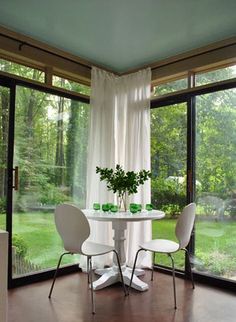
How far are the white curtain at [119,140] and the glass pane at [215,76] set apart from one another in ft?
1.96

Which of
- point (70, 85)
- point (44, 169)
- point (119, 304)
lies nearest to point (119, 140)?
point (70, 85)

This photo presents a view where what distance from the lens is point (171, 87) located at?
378 centimetres

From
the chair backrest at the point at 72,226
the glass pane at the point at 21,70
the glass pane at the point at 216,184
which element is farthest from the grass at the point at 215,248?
the glass pane at the point at 21,70

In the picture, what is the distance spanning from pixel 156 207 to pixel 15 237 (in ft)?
5.50

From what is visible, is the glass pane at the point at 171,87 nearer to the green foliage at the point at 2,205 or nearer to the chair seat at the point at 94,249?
the chair seat at the point at 94,249

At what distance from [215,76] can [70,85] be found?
5.46 feet

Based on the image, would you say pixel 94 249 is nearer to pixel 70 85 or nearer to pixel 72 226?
pixel 72 226

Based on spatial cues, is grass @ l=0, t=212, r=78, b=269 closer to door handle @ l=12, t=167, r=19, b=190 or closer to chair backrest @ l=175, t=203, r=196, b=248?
door handle @ l=12, t=167, r=19, b=190

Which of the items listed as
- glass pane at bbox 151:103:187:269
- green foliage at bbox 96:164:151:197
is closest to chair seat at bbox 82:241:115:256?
green foliage at bbox 96:164:151:197

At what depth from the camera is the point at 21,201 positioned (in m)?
3.26

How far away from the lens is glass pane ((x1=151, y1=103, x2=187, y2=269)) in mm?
3652

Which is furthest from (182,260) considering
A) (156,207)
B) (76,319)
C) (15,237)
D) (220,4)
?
(220,4)

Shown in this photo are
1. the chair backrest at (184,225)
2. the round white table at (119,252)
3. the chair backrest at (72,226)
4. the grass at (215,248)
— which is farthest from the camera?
the grass at (215,248)

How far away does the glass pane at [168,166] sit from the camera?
365 centimetres
